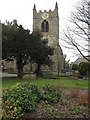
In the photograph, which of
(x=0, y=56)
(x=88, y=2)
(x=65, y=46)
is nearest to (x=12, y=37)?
(x=0, y=56)

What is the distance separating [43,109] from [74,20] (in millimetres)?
9490

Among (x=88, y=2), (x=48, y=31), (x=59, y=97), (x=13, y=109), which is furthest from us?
(x=48, y=31)

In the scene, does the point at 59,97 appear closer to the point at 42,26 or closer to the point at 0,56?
the point at 0,56

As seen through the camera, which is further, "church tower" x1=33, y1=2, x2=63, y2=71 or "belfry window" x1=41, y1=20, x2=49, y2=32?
"belfry window" x1=41, y1=20, x2=49, y2=32

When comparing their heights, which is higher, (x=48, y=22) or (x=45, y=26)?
(x=48, y=22)

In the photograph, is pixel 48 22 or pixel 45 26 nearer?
pixel 48 22

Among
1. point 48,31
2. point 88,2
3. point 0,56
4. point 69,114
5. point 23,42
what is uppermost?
point 48,31

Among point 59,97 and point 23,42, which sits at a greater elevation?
point 23,42

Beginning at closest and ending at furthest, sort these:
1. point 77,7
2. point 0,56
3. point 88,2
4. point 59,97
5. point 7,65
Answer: point 59,97, point 88,2, point 77,7, point 0,56, point 7,65

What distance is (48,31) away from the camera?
43219 millimetres

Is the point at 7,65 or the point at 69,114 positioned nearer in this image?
the point at 69,114

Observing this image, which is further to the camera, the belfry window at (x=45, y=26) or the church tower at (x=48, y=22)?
the belfry window at (x=45, y=26)

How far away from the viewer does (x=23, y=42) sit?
64.5 ft

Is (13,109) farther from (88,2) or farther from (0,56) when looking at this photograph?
(0,56)
